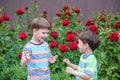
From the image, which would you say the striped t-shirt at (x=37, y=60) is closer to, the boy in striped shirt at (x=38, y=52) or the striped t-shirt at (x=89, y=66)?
the boy in striped shirt at (x=38, y=52)

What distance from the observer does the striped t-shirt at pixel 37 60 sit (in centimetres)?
389

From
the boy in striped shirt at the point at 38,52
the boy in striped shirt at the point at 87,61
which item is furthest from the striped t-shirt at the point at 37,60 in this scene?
the boy in striped shirt at the point at 87,61

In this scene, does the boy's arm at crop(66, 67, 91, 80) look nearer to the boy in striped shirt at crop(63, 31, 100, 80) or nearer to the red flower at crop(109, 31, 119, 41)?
the boy in striped shirt at crop(63, 31, 100, 80)

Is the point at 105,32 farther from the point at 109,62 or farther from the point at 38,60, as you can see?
the point at 38,60

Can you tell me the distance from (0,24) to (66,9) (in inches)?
46.8

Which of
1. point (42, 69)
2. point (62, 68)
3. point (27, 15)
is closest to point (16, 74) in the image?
point (62, 68)

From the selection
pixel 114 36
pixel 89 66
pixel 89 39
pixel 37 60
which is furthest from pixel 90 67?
pixel 114 36

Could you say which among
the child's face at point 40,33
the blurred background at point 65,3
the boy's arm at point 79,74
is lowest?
the boy's arm at point 79,74

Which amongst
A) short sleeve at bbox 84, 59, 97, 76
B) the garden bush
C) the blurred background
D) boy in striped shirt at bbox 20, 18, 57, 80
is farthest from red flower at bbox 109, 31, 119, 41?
the blurred background

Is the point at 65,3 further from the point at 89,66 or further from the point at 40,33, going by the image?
the point at 89,66

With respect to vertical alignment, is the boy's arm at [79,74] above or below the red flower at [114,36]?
below

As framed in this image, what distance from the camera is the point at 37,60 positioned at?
154 inches

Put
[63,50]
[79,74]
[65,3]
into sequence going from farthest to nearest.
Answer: [65,3] < [63,50] < [79,74]

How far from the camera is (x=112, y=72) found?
16.6 feet
